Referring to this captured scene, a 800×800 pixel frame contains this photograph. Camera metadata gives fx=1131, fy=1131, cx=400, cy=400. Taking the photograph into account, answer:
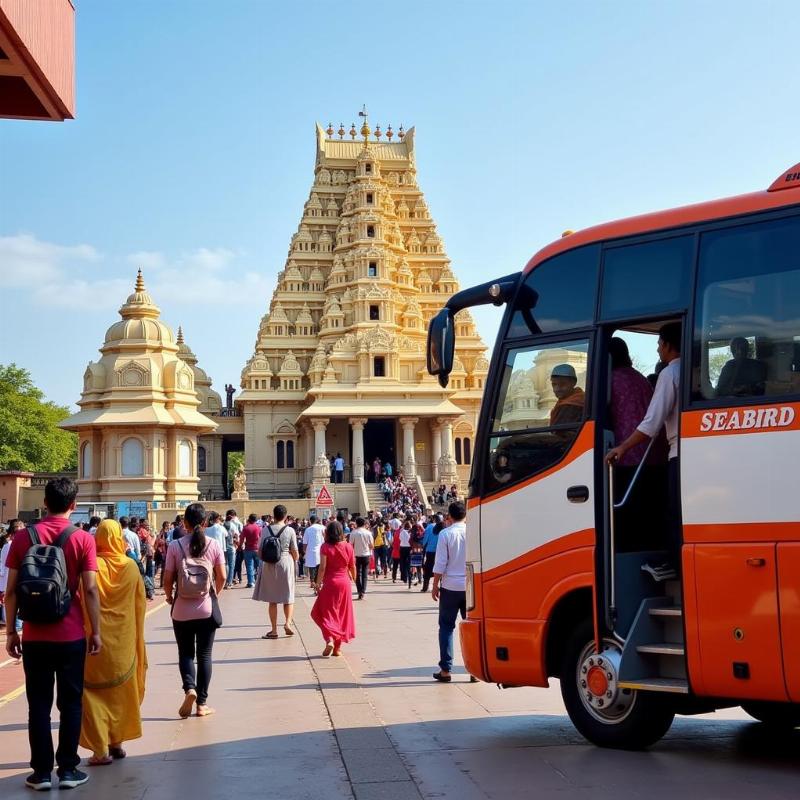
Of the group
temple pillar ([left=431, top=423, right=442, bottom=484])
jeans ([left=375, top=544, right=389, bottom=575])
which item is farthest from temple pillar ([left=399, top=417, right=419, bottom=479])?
jeans ([left=375, top=544, right=389, bottom=575])

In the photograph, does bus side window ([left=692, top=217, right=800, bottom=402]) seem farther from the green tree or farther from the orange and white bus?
the green tree

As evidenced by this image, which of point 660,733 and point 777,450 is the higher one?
point 777,450

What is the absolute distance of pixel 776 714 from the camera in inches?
336

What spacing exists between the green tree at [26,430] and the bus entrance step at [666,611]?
65082 mm

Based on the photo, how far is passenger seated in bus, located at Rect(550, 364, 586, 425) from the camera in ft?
27.0

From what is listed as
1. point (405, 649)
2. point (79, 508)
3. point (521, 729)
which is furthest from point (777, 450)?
point (79, 508)

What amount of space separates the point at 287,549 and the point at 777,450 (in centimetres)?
984

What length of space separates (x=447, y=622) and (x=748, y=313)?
5384 millimetres

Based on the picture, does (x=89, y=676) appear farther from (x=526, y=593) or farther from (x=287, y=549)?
(x=287, y=549)

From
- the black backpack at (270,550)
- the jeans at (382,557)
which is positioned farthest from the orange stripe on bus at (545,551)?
the jeans at (382,557)

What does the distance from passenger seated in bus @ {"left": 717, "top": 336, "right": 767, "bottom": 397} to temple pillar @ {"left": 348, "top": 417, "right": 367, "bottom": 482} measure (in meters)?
46.5

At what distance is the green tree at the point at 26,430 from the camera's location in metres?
68.6

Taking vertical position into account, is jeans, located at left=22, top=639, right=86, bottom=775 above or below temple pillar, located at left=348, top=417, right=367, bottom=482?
below

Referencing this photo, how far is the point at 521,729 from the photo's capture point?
8.85 metres
